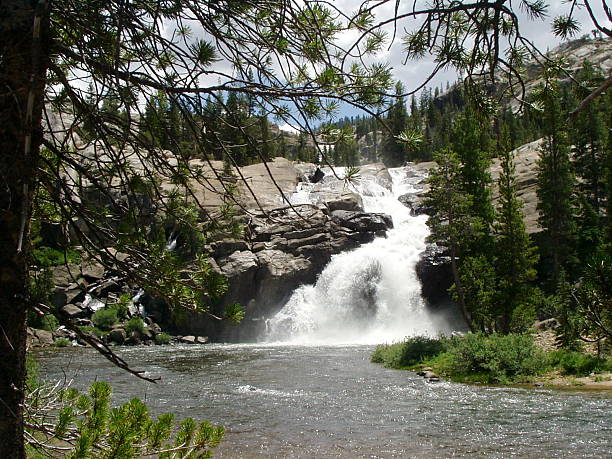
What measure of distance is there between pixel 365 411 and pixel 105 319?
94.8 ft

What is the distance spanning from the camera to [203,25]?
3.20m

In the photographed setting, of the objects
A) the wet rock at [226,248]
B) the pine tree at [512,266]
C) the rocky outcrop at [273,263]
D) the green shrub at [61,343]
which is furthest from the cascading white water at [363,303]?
the green shrub at [61,343]

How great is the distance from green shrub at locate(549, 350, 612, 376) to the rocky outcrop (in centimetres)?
2099

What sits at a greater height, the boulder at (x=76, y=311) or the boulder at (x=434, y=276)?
the boulder at (x=434, y=276)

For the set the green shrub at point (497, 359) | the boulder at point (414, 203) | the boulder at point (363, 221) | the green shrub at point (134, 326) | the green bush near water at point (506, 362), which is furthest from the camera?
the boulder at point (414, 203)

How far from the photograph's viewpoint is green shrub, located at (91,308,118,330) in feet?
121

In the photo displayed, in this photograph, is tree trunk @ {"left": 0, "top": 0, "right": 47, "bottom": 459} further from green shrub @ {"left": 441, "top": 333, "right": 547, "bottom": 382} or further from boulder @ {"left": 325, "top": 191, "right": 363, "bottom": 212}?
boulder @ {"left": 325, "top": 191, "right": 363, "bottom": 212}

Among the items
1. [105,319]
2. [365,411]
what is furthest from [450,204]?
[105,319]

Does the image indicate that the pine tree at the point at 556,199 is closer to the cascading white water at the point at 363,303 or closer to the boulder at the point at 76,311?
the cascading white water at the point at 363,303

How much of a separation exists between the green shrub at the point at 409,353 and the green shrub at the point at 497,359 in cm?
203

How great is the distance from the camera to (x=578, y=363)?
17.5m

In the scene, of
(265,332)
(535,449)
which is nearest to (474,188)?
(265,332)

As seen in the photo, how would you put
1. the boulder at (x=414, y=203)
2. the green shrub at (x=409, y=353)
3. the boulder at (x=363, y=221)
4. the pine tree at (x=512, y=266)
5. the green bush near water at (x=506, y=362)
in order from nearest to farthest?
the green bush near water at (x=506, y=362), the green shrub at (x=409, y=353), the pine tree at (x=512, y=266), the boulder at (x=363, y=221), the boulder at (x=414, y=203)

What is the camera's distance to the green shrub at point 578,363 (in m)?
16.9
